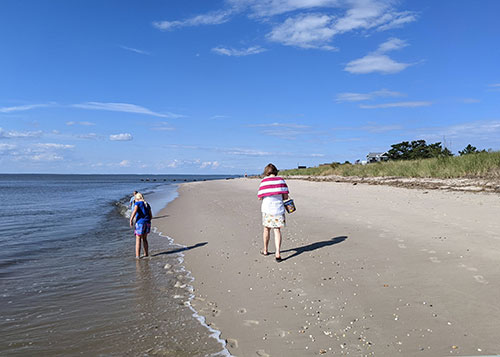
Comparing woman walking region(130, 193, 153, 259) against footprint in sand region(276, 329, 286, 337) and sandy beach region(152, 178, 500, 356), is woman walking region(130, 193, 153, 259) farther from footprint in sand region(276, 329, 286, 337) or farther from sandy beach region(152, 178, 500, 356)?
footprint in sand region(276, 329, 286, 337)

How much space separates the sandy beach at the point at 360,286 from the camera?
374cm

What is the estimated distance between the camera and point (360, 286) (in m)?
5.41

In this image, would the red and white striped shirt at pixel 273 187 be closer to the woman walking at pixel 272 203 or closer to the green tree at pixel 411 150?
the woman walking at pixel 272 203

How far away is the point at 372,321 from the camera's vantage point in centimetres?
417

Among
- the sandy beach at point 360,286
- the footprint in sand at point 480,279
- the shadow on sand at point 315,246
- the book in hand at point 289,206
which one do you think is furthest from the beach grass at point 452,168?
the footprint in sand at point 480,279

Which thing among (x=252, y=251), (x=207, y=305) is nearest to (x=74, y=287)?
(x=207, y=305)

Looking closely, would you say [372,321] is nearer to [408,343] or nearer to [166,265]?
[408,343]

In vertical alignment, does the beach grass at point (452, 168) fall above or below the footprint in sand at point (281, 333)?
above

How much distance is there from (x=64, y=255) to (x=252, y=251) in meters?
5.16

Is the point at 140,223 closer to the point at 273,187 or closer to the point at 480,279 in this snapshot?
the point at 273,187

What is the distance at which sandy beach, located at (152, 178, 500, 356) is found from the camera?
3.74 metres

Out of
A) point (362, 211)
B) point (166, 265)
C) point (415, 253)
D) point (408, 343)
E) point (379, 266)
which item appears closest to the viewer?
point (408, 343)

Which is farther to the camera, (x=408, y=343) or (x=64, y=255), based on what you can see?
(x=64, y=255)

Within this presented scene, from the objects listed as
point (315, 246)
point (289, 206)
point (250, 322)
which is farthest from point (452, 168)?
point (250, 322)
